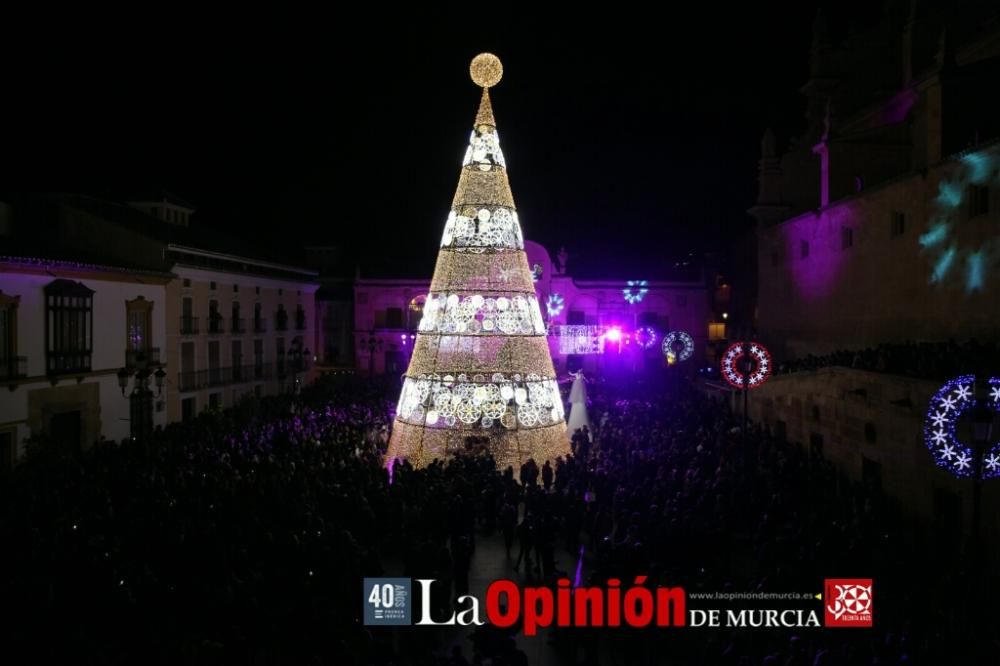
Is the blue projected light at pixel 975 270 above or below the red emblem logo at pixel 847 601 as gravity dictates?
above

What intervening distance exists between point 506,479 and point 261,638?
7.57m

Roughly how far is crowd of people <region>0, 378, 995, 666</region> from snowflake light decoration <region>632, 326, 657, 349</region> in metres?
27.3

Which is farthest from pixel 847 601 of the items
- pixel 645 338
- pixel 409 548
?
pixel 645 338

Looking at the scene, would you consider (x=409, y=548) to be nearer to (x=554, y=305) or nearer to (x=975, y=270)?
(x=975, y=270)

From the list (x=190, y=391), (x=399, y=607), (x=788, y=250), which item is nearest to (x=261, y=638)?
(x=399, y=607)

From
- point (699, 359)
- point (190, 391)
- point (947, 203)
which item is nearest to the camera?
point (947, 203)

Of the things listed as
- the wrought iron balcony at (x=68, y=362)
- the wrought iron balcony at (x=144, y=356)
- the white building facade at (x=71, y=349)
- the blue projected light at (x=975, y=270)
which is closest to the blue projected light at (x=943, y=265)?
the blue projected light at (x=975, y=270)

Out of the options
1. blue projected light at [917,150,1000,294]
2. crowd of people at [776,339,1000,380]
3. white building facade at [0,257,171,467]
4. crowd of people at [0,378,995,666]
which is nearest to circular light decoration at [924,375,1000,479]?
crowd of people at [776,339,1000,380]

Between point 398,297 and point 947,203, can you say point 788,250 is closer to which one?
point 947,203

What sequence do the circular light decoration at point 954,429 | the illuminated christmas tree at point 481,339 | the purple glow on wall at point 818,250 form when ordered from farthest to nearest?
the purple glow on wall at point 818,250, the illuminated christmas tree at point 481,339, the circular light decoration at point 954,429

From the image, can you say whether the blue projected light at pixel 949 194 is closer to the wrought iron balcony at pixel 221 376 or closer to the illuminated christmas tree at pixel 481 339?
the illuminated christmas tree at pixel 481 339

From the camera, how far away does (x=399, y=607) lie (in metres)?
10.9

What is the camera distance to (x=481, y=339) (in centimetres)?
1891

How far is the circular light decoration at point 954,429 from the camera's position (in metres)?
12.9
